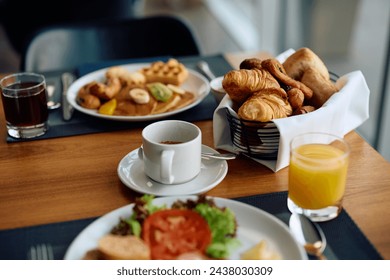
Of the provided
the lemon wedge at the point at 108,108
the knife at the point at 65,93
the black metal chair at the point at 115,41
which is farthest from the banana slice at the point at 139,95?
the black metal chair at the point at 115,41

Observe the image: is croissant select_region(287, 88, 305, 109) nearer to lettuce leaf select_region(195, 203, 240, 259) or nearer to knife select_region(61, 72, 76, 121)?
lettuce leaf select_region(195, 203, 240, 259)

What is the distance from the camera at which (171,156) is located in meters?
0.99

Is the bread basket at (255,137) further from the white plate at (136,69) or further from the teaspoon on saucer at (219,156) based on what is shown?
the white plate at (136,69)

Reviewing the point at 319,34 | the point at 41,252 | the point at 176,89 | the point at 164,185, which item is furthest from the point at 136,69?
the point at 319,34

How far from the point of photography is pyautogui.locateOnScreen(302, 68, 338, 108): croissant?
3.90ft

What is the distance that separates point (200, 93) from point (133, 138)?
302mm

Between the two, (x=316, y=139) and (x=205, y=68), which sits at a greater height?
(x=316, y=139)

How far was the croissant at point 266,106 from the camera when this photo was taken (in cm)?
107

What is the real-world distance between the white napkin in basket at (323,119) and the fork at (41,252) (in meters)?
0.47
